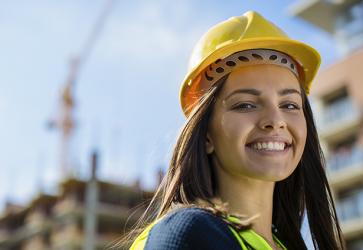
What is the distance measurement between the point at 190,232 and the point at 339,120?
29.3 meters

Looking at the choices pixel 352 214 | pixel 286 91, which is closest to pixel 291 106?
pixel 286 91

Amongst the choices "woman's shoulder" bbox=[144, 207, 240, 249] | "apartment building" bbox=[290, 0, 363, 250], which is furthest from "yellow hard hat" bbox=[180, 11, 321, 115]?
"apartment building" bbox=[290, 0, 363, 250]

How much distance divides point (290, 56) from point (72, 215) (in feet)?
129

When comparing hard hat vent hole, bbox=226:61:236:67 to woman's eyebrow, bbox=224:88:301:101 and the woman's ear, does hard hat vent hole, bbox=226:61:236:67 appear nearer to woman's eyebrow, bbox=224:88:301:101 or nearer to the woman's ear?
woman's eyebrow, bbox=224:88:301:101

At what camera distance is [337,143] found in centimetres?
3069

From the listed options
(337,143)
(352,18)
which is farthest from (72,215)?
(352,18)

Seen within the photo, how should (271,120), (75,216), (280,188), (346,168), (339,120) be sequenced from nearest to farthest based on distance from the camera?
(271,120)
(280,188)
(346,168)
(339,120)
(75,216)

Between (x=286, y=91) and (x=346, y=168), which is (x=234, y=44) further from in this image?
(x=346, y=168)

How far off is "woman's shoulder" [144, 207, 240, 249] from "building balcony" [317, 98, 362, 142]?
1105 inches

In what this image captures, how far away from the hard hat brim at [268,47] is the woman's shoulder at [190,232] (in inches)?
23.0

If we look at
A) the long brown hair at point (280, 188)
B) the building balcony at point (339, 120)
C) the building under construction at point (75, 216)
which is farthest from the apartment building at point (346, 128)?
the long brown hair at point (280, 188)

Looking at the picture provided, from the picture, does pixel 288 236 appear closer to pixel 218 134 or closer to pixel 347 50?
pixel 218 134

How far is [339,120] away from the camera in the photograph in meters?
29.8

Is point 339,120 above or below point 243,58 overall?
below
